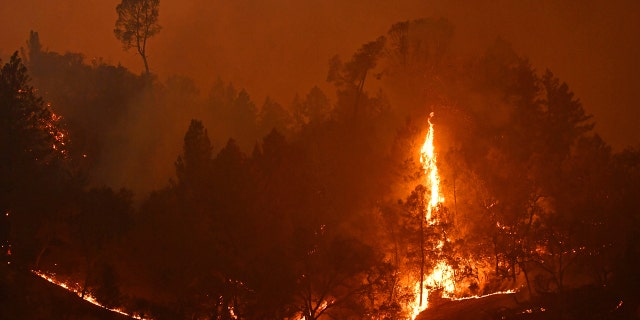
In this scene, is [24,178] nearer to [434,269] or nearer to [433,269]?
[433,269]

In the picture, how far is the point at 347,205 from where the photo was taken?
2072 inches

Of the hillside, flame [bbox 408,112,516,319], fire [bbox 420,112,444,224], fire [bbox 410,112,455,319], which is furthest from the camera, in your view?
fire [bbox 420,112,444,224]

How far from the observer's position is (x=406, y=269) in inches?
1896

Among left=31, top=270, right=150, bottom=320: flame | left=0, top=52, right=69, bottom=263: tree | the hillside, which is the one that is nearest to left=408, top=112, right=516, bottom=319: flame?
left=31, top=270, right=150, bottom=320: flame

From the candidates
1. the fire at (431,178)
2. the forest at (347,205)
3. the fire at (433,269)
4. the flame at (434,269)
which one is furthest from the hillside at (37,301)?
the fire at (431,178)

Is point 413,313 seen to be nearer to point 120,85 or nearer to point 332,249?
point 332,249

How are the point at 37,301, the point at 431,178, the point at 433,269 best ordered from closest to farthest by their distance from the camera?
the point at 37,301, the point at 433,269, the point at 431,178

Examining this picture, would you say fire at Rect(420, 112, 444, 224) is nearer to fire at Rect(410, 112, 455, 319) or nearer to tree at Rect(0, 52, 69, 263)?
fire at Rect(410, 112, 455, 319)

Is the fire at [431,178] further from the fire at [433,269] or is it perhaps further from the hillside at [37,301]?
the hillside at [37,301]

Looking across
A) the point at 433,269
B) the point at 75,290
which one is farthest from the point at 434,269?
the point at 75,290

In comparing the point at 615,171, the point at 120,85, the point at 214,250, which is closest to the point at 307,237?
the point at 214,250

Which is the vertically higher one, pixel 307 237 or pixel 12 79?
pixel 12 79

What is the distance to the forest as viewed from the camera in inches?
1433

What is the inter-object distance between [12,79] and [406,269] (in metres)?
30.3
